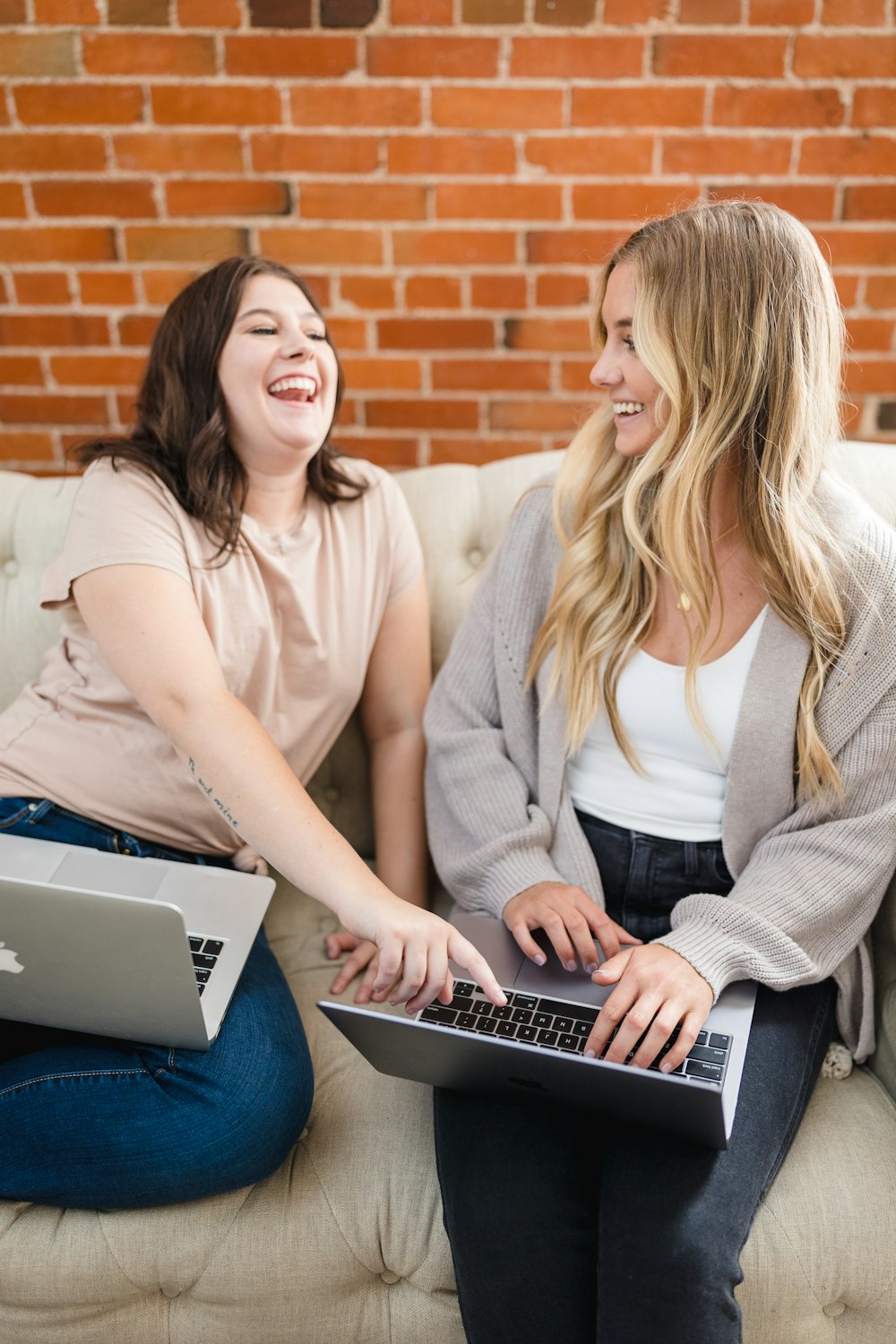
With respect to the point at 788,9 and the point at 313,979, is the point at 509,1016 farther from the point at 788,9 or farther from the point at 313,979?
the point at 788,9

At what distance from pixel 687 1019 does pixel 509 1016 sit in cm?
18

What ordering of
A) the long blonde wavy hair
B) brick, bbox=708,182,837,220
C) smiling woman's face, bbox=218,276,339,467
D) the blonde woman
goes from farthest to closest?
1. brick, bbox=708,182,837,220
2. smiling woman's face, bbox=218,276,339,467
3. the long blonde wavy hair
4. the blonde woman

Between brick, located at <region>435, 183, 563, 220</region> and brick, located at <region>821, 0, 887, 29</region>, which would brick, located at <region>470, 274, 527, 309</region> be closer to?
brick, located at <region>435, 183, 563, 220</region>

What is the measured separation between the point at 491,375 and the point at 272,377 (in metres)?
0.65

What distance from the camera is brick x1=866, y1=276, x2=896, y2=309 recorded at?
1.92 m

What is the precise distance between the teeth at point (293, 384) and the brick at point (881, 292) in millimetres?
1055

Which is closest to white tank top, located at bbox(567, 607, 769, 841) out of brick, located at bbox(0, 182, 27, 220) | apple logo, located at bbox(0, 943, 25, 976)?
apple logo, located at bbox(0, 943, 25, 976)

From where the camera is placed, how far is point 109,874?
1289 mm

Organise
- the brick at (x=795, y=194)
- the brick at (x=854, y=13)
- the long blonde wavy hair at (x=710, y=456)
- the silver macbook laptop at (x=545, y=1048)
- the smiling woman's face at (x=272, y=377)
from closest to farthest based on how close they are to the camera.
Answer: the silver macbook laptop at (x=545, y=1048)
the long blonde wavy hair at (x=710, y=456)
the smiling woman's face at (x=272, y=377)
the brick at (x=854, y=13)
the brick at (x=795, y=194)

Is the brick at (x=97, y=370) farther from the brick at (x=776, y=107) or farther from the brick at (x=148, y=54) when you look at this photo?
the brick at (x=776, y=107)

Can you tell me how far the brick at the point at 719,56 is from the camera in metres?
1.78

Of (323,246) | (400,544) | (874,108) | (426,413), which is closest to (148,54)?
(323,246)

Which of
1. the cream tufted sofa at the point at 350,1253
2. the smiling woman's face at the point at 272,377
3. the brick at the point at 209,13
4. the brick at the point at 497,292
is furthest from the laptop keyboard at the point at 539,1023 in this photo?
the brick at the point at 209,13

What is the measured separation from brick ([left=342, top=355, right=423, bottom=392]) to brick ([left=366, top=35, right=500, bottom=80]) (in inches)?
17.8
